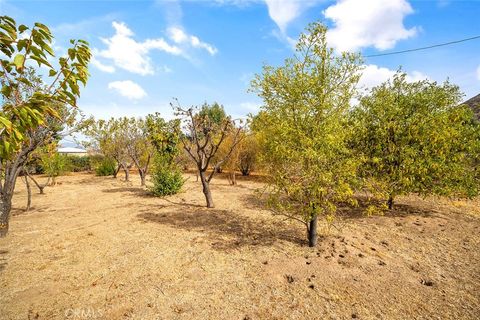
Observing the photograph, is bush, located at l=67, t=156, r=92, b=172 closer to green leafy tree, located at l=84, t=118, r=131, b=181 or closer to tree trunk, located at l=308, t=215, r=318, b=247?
green leafy tree, located at l=84, t=118, r=131, b=181

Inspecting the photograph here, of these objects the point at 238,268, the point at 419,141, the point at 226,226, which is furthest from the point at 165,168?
the point at 419,141

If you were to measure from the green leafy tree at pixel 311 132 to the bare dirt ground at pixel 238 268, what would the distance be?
121cm

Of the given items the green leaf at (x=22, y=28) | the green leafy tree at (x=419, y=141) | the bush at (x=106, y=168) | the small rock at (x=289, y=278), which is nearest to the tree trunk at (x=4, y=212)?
the green leaf at (x=22, y=28)

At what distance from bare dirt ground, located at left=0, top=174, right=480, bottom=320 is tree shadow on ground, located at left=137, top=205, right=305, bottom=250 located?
54 millimetres

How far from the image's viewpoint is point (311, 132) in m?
5.48

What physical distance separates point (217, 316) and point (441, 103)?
9346 mm

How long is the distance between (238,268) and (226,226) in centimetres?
273

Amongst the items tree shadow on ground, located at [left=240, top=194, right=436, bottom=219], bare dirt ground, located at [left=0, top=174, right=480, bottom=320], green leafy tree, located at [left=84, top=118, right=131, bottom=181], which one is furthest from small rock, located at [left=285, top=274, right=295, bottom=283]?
green leafy tree, located at [left=84, top=118, right=131, bottom=181]

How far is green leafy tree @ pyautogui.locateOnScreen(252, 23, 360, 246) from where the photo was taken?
5184 millimetres

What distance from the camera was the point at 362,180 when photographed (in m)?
5.66

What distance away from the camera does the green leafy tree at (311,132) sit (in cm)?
518

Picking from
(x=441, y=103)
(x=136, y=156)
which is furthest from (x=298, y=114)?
(x=136, y=156)

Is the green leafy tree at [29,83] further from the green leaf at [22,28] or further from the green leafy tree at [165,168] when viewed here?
the green leafy tree at [165,168]

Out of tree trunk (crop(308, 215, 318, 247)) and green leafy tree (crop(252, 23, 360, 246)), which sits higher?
green leafy tree (crop(252, 23, 360, 246))
